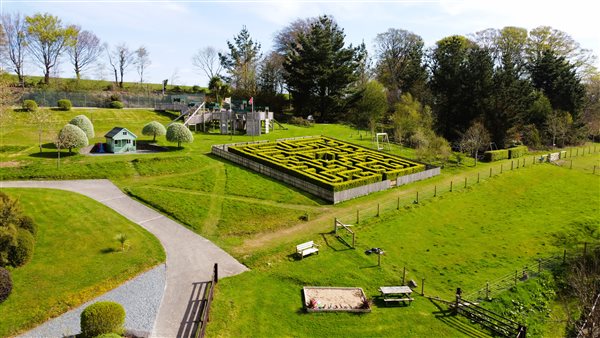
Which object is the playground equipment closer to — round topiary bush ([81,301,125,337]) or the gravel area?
the gravel area

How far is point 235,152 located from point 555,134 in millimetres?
52634

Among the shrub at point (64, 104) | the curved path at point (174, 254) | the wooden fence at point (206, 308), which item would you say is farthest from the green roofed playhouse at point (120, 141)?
→ the wooden fence at point (206, 308)

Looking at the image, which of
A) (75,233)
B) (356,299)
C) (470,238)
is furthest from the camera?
(470,238)

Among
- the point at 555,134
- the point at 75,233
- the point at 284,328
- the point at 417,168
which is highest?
the point at 555,134

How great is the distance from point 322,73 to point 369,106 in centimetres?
1006

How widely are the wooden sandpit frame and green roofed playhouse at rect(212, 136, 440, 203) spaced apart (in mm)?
12695

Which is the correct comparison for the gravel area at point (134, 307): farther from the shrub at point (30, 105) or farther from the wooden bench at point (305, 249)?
the shrub at point (30, 105)

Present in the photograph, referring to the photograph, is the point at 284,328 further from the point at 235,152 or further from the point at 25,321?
the point at 235,152

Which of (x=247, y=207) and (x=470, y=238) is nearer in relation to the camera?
(x=470, y=238)

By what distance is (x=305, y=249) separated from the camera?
78.9 ft

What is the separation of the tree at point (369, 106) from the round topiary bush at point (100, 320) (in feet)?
186

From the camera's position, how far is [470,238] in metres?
28.7

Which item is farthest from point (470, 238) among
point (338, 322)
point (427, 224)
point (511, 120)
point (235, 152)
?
point (511, 120)

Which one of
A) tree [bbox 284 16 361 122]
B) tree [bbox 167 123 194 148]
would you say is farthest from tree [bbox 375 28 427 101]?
tree [bbox 167 123 194 148]
